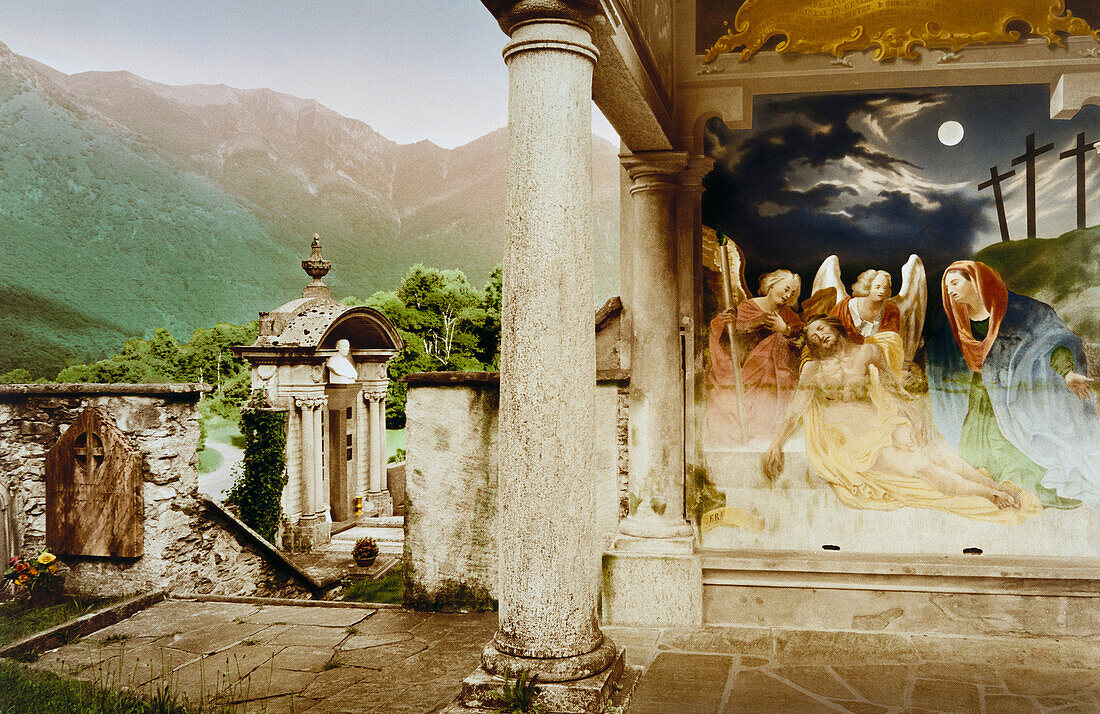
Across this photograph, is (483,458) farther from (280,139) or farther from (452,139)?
(280,139)

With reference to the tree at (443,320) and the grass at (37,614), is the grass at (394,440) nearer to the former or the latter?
the tree at (443,320)

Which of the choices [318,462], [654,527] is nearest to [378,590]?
[318,462]

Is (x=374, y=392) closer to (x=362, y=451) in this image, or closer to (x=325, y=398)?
(x=362, y=451)

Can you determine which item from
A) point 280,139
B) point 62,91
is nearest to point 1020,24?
point 62,91

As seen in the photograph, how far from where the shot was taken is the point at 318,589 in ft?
31.0

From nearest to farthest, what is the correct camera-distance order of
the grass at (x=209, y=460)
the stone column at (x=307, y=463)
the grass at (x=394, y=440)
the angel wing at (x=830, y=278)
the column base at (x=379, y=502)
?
the angel wing at (x=830, y=278) < the stone column at (x=307, y=463) < the column base at (x=379, y=502) < the grass at (x=209, y=460) < the grass at (x=394, y=440)

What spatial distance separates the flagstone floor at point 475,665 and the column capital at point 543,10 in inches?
116

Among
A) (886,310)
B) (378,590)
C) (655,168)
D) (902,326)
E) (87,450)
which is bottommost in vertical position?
(378,590)

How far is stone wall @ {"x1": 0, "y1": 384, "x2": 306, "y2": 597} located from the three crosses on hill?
6072 mm

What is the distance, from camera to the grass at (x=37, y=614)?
18.0 ft

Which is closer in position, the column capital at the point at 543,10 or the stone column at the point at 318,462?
the column capital at the point at 543,10

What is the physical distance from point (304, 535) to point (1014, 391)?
517 inches

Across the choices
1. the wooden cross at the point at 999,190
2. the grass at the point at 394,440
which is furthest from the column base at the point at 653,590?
the grass at the point at 394,440

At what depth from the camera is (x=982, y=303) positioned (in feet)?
17.3
